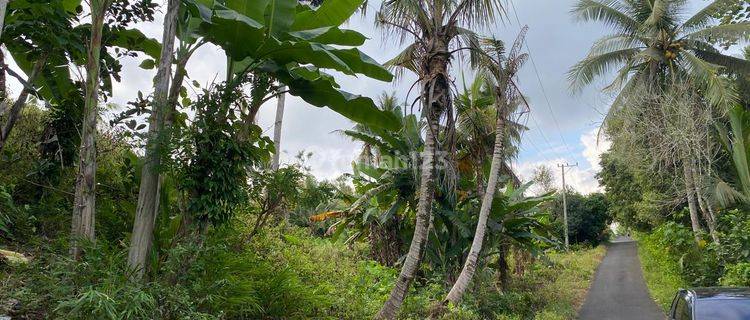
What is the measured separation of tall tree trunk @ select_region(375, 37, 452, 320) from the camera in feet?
26.2

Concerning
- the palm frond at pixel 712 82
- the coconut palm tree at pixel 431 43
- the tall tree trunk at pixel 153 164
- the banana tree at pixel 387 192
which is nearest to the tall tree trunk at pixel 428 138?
the coconut palm tree at pixel 431 43

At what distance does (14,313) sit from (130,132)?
199cm

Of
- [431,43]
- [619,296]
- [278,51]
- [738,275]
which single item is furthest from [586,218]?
[278,51]

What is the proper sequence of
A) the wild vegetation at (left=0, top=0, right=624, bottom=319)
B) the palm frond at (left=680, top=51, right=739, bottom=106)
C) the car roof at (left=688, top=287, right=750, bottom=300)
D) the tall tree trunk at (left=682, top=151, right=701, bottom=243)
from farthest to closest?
the tall tree trunk at (left=682, top=151, right=701, bottom=243) < the palm frond at (left=680, top=51, right=739, bottom=106) < the car roof at (left=688, top=287, right=750, bottom=300) < the wild vegetation at (left=0, top=0, right=624, bottom=319)

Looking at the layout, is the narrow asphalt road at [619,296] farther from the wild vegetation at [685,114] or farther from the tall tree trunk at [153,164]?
the tall tree trunk at [153,164]

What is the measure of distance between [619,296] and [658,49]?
8.77m

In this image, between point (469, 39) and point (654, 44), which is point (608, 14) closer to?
point (654, 44)

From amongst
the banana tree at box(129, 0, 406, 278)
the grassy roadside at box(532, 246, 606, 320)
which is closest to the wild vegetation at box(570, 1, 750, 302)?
the grassy roadside at box(532, 246, 606, 320)

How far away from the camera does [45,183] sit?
5.87 m

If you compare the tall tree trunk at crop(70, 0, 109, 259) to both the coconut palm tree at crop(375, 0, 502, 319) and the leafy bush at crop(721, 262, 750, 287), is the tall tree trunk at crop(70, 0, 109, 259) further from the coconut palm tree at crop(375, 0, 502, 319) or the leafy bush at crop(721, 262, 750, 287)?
the leafy bush at crop(721, 262, 750, 287)

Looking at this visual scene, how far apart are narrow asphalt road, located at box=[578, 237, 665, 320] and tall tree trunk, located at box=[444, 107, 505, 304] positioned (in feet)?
21.1

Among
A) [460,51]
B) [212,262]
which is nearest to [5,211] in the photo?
[212,262]

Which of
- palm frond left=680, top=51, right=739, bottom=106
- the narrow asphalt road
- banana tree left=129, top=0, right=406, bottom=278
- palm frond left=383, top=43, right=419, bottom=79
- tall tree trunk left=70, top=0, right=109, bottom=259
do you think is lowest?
the narrow asphalt road

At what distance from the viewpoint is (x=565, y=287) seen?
63.5 ft
